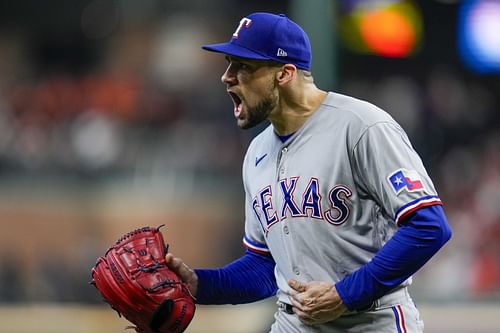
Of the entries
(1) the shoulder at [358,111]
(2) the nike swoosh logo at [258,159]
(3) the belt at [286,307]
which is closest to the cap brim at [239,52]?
(1) the shoulder at [358,111]

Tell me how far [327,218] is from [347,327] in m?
0.35

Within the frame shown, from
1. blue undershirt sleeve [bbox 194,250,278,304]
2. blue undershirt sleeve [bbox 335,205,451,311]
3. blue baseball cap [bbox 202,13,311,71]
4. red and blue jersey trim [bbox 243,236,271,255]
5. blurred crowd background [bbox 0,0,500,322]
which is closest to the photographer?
blue undershirt sleeve [bbox 335,205,451,311]

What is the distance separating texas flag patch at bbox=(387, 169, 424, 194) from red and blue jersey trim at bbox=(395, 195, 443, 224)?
3 centimetres

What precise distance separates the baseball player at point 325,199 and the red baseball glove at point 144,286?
9 centimetres

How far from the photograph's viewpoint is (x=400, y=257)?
8.86ft

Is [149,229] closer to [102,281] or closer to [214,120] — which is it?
[102,281]

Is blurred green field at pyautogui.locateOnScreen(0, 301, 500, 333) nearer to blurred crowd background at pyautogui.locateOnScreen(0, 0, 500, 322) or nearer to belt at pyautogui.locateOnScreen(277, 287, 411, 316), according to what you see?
blurred crowd background at pyautogui.locateOnScreen(0, 0, 500, 322)

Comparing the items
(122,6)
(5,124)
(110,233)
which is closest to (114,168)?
(110,233)

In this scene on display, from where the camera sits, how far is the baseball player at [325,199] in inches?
108

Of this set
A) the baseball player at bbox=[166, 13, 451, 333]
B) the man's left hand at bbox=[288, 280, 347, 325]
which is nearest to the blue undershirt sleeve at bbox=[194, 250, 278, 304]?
the baseball player at bbox=[166, 13, 451, 333]

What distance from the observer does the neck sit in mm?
3076

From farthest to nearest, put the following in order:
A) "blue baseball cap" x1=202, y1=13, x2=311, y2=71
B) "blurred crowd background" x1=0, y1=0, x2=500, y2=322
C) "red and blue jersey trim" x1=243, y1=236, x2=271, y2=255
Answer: "blurred crowd background" x1=0, y1=0, x2=500, y2=322 → "red and blue jersey trim" x1=243, y1=236, x2=271, y2=255 → "blue baseball cap" x1=202, y1=13, x2=311, y2=71

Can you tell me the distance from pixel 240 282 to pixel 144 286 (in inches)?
17.8

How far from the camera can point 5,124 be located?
430 inches
